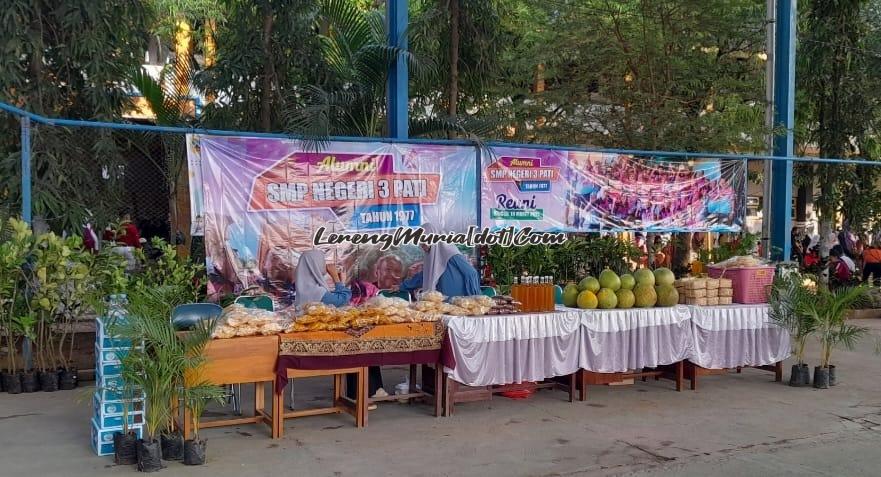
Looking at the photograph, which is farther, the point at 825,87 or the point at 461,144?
the point at 825,87

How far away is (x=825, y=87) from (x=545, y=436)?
1201 centimetres

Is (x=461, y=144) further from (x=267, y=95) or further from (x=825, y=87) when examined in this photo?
(x=825, y=87)

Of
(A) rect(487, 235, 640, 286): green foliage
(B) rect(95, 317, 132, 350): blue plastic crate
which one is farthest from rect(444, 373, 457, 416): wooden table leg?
(A) rect(487, 235, 640, 286): green foliage

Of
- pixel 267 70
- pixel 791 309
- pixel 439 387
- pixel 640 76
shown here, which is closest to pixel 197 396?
pixel 439 387

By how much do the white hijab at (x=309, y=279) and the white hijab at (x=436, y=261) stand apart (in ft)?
3.92

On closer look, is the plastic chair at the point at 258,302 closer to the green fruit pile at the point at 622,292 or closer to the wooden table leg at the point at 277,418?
the wooden table leg at the point at 277,418

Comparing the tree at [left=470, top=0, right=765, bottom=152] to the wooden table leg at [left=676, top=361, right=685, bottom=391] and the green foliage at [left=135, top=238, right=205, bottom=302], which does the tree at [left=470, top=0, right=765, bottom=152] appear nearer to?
the wooden table leg at [left=676, top=361, right=685, bottom=391]

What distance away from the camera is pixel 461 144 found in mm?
9781

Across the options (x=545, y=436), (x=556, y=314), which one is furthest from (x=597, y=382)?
(x=545, y=436)

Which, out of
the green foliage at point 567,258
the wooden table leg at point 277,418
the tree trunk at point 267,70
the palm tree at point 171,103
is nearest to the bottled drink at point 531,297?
the wooden table leg at point 277,418

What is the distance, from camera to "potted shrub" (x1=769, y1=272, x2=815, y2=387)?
8906mm

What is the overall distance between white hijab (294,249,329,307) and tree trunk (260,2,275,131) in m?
3.41

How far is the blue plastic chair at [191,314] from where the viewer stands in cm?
662

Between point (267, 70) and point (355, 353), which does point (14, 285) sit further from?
point (267, 70)
